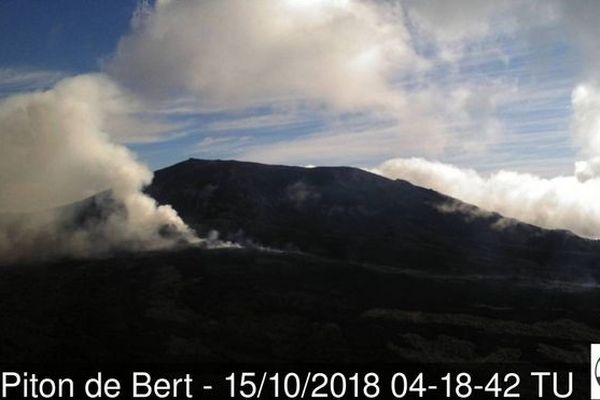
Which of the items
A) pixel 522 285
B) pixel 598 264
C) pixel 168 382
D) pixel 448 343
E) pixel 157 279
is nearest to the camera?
pixel 168 382

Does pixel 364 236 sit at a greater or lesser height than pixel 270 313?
greater

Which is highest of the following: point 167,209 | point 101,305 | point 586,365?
point 167,209

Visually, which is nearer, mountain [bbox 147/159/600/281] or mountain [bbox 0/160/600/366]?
mountain [bbox 0/160/600/366]

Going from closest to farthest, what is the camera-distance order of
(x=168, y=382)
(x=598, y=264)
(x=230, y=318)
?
(x=168, y=382) < (x=230, y=318) < (x=598, y=264)

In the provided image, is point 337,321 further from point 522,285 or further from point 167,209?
point 167,209

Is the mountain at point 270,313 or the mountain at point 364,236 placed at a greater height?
the mountain at point 364,236

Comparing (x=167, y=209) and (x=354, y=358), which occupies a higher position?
(x=167, y=209)

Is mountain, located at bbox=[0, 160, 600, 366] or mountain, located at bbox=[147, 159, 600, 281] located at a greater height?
mountain, located at bbox=[147, 159, 600, 281]

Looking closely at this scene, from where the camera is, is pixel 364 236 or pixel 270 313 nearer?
pixel 270 313

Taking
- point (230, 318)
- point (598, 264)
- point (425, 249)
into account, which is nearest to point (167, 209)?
point (425, 249)

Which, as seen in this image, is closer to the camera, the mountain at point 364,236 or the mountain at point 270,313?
the mountain at point 270,313

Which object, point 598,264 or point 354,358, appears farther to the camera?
point 598,264
